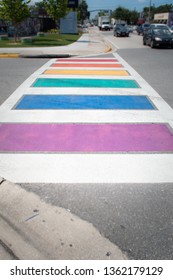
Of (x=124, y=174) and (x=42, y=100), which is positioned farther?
(x=42, y=100)

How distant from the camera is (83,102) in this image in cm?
723

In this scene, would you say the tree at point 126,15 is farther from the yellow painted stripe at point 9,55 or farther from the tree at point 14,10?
the yellow painted stripe at point 9,55

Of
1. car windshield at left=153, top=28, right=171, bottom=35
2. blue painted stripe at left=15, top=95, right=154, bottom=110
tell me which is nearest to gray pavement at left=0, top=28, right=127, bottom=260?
blue painted stripe at left=15, top=95, right=154, bottom=110

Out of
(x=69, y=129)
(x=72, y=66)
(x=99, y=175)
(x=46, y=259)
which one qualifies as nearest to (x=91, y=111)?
(x=69, y=129)

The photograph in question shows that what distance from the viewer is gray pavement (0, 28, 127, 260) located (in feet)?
8.58

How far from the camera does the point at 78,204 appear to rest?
330 centimetres

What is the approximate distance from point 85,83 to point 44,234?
7229mm

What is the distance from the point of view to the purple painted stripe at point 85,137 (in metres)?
4.71

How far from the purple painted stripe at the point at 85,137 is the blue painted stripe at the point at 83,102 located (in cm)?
129

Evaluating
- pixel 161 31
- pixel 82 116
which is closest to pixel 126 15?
pixel 161 31

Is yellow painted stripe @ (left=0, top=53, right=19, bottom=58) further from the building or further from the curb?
the building

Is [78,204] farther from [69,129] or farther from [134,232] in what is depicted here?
[69,129]
